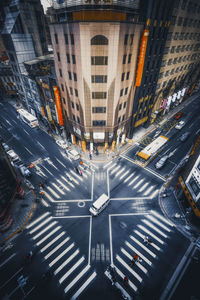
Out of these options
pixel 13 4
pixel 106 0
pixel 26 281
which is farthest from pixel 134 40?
pixel 13 4

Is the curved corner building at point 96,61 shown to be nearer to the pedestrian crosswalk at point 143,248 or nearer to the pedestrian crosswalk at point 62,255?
the pedestrian crosswalk at point 143,248

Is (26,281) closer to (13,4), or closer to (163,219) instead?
(163,219)

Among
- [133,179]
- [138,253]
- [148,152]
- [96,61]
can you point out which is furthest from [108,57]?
[138,253]

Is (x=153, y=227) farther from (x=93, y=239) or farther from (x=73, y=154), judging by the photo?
(x=73, y=154)

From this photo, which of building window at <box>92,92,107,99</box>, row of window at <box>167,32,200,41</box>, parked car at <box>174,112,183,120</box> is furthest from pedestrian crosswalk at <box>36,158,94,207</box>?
row of window at <box>167,32,200,41</box>

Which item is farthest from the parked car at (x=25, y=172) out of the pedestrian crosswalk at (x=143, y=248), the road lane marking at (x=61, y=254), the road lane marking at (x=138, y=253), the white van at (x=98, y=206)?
the road lane marking at (x=138, y=253)

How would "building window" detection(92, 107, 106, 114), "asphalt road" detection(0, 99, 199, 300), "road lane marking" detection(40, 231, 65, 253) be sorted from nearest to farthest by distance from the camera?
"asphalt road" detection(0, 99, 199, 300) < "road lane marking" detection(40, 231, 65, 253) < "building window" detection(92, 107, 106, 114)

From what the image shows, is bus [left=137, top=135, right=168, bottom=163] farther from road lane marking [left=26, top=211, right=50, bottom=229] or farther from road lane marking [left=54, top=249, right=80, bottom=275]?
road lane marking [left=26, top=211, right=50, bottom=229]

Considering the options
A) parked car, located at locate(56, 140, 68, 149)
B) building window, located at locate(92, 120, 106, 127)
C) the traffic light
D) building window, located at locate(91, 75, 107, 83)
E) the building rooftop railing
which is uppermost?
the building rooftop railing
